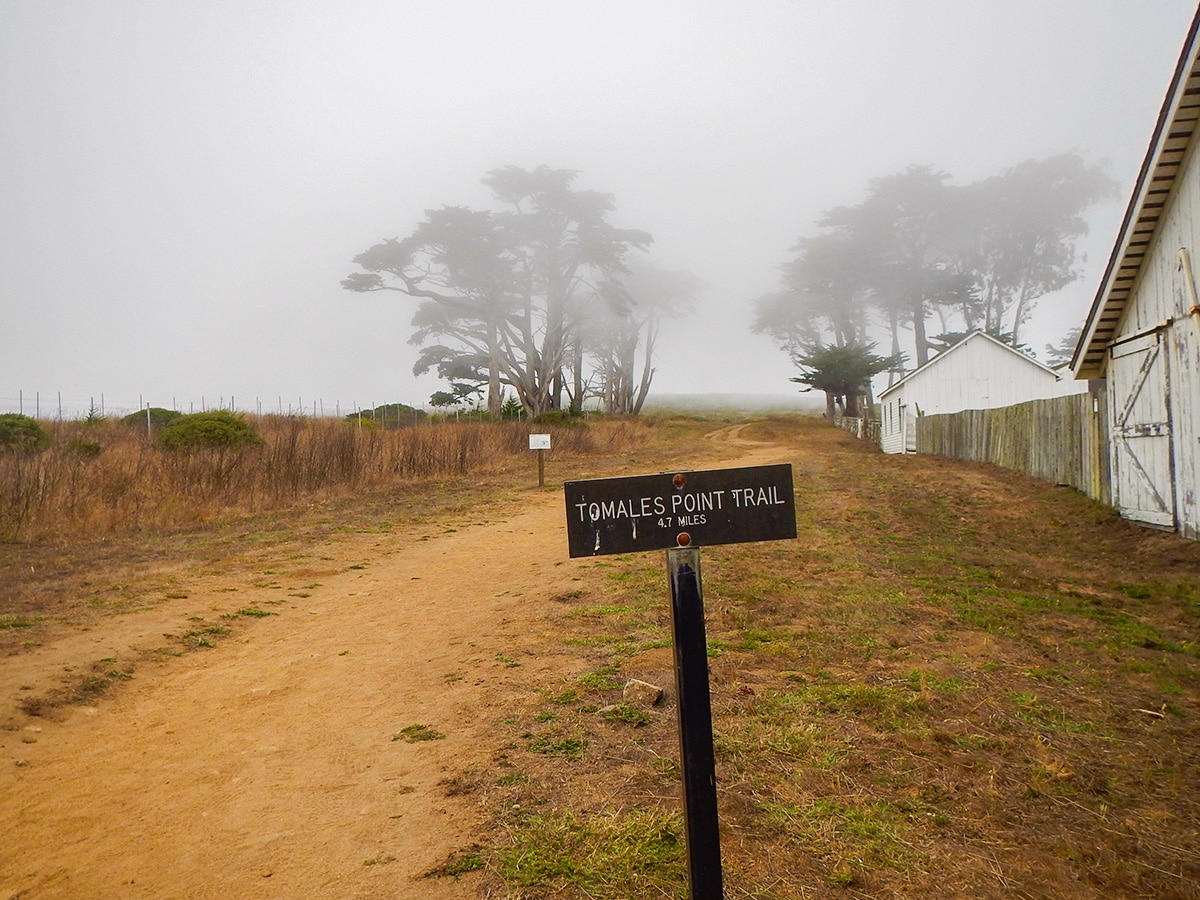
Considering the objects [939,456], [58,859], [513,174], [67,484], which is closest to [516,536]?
[67,484]

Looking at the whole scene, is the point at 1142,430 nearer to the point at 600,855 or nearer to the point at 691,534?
the point at 691,534

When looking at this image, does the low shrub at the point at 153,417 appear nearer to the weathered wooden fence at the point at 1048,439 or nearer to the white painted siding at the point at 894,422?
the weathered wooden fence at the point at 1048,439

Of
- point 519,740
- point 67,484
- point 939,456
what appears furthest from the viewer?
point 939,456

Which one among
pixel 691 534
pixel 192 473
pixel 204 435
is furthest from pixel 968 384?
pixel 691 534

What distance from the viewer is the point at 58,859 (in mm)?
3523

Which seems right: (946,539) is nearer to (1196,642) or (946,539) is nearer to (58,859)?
(1196,642)

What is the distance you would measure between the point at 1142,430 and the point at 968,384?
20.0 m

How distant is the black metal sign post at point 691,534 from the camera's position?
2889 mm

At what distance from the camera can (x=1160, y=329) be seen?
10758 millimetres

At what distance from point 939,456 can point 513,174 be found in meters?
25.9

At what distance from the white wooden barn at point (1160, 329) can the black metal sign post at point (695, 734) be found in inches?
382

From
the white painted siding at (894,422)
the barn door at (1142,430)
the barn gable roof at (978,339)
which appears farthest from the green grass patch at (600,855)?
the white painted siding at (894,422)

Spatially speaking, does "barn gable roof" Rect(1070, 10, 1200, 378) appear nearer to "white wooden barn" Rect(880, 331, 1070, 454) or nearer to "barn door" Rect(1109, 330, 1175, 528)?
"barn door" Rect(1109, 330, 1175, 528)

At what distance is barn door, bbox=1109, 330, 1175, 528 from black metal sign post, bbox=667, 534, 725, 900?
10.3m
